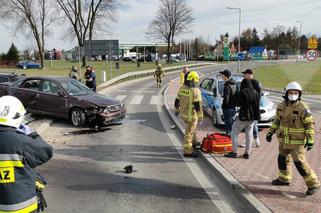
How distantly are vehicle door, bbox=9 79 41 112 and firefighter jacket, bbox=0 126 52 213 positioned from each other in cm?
1092

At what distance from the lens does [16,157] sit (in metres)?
3.34

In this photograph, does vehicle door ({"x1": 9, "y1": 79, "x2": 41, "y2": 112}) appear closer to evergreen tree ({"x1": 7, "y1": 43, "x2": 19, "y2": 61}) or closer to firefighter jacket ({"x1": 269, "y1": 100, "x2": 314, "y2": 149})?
firefighter jacket ({"x1": 269, "y1": 100, "x2": 314, "y2": 149})

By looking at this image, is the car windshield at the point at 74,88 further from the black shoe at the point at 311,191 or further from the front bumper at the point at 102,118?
the black shoe at the point at 311,191

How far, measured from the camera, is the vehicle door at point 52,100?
1320cm

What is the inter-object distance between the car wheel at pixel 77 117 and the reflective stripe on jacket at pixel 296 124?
26.0 feet

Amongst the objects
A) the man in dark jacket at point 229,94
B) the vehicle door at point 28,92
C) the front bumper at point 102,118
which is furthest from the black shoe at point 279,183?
the vehicle door at point 28,92

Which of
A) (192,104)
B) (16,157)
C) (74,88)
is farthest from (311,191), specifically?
(74,88)

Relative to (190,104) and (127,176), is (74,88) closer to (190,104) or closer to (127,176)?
(190,104)

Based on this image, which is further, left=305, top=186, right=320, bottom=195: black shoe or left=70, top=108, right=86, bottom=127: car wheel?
left=70, top=108, right=86, bottom=127: car wheel

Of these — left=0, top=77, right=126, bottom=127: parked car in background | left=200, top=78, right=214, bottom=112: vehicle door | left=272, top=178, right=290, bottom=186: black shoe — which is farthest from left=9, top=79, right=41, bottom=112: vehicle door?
left=272, top=178, right=290, bottom=186: black shoe

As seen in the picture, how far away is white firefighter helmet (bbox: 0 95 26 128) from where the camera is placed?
10.9 ft

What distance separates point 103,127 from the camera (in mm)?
12891

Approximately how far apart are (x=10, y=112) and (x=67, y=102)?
32.4 ft

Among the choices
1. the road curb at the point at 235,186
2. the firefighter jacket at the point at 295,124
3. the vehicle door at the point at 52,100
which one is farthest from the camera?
the vehicle door at the point at 52,100
